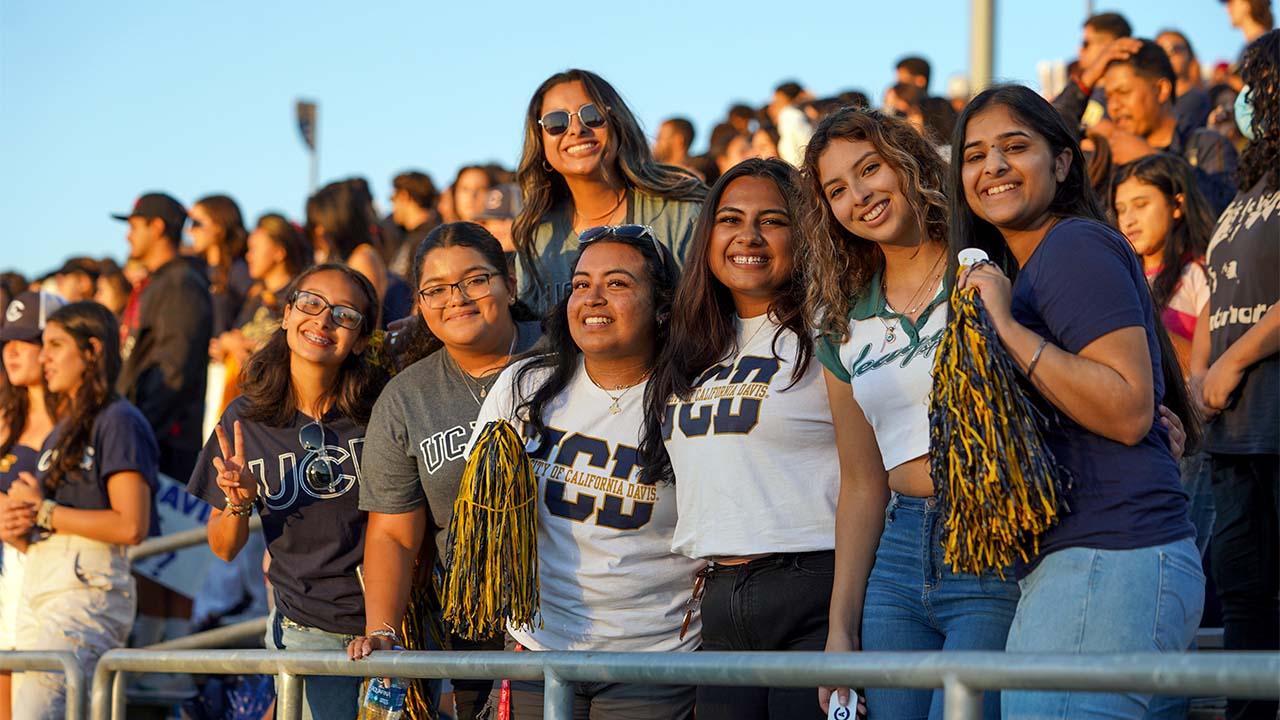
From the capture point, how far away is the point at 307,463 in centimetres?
492

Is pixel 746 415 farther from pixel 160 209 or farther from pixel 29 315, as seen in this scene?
pixel 160 209

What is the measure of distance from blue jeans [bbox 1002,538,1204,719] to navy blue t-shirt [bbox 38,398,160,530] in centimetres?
428

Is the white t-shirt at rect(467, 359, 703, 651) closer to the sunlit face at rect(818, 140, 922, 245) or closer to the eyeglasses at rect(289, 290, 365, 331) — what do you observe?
the sunlit face at rect(818, 140, 922, 245)

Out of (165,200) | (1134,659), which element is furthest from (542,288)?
(165,200)

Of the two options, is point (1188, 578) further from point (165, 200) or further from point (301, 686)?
point (165, 200)

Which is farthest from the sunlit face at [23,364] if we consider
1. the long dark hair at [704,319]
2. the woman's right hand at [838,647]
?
the woman's right hand at [838,647]

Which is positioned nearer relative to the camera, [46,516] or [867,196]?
[867,196]

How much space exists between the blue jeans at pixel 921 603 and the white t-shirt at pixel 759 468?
0.28m

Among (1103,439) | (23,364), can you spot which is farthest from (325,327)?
(1103,439)

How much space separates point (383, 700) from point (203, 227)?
18.6ft

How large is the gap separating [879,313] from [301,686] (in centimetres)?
189

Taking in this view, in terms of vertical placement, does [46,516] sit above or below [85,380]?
below

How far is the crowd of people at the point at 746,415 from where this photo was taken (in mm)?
2936

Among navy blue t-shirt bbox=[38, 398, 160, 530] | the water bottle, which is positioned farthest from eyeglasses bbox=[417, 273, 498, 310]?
navy blue t-shirt bbox=[38, 398, 160, 530]
